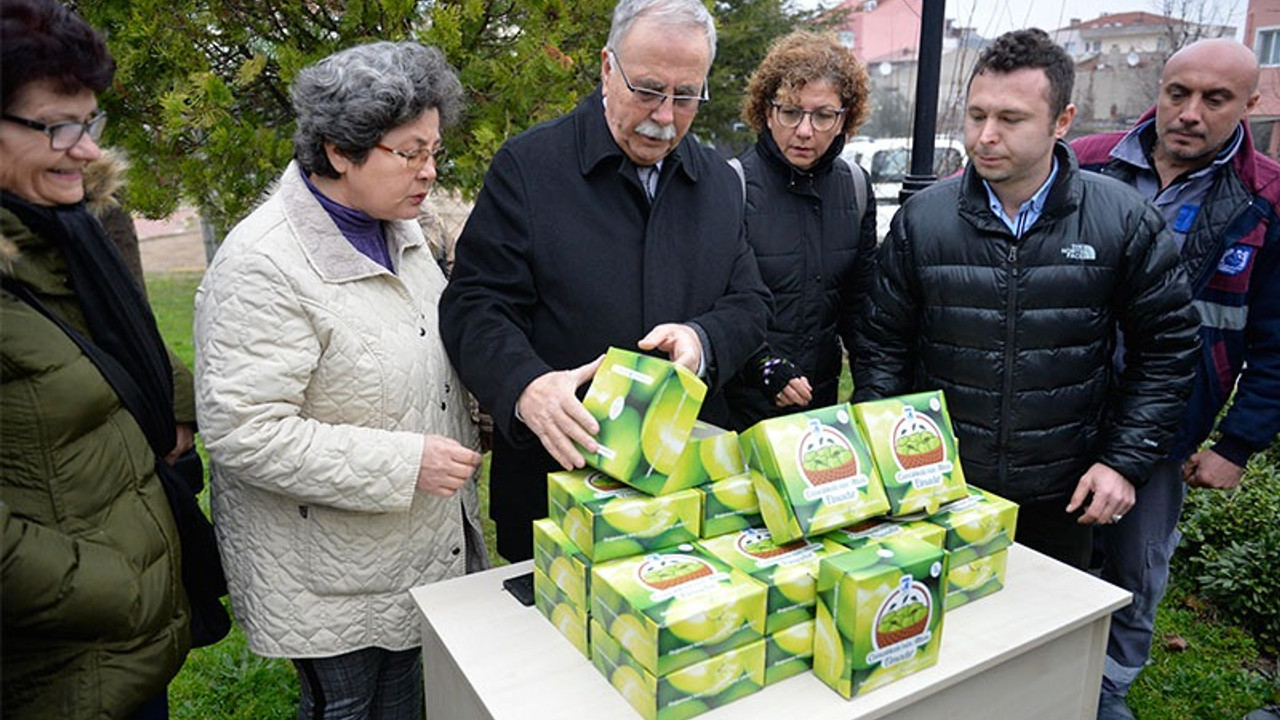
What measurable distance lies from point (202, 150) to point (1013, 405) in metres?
2.52

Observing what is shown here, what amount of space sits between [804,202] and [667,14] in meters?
1.00

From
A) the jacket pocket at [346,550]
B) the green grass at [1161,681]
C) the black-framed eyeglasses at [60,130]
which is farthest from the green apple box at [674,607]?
the green grass at [1161,681]

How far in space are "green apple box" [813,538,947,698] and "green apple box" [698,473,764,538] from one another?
20 centimetres

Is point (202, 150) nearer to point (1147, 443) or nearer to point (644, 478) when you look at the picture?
point (644, 478)

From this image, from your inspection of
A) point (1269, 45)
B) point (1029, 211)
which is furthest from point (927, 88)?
point (1269, 45)

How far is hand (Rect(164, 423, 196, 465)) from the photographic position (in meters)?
1.81

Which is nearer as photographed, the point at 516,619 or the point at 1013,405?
the point at 516,619

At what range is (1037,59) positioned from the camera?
2.08 m

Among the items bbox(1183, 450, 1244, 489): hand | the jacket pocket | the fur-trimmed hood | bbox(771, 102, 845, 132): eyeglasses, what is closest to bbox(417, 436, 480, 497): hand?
the jacket pocket

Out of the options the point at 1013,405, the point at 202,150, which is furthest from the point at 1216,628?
the point at 202,150

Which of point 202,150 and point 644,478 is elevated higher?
point 202,150

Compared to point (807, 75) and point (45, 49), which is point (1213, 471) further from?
point (45, 49)

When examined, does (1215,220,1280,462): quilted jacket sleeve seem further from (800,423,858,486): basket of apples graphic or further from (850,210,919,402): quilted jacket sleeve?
(800,423,858,486): basket of apples graphic

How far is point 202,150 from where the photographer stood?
105 inches
